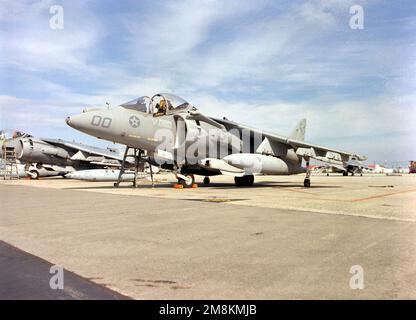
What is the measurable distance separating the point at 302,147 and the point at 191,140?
6777 mm

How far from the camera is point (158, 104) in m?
16.4

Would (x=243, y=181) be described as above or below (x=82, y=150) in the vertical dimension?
below

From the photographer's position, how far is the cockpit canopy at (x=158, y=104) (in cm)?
1599

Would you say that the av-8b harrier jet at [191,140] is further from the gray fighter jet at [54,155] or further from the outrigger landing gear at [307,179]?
the gray fighter jet at [54,155]

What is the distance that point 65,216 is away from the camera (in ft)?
25.9

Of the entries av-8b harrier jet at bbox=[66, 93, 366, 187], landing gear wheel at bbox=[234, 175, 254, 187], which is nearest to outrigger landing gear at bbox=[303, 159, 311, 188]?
av-8b harrier jet at bbox=[66, 93, 366, 187]

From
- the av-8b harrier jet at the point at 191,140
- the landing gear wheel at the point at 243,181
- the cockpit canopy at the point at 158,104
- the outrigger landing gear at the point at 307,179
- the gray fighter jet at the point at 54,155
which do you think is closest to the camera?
the av-8b harrier jet at the point at 191,140

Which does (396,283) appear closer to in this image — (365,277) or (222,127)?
(365,277)

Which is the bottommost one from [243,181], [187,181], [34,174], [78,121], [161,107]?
[243,181]

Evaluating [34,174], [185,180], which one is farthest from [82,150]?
[185,180]

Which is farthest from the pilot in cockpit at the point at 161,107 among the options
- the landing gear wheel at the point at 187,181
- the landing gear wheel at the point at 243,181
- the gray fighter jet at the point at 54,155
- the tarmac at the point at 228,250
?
the gray fighter jet at the point at 54,155

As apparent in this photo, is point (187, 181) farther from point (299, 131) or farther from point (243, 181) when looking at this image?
point (299, 131)

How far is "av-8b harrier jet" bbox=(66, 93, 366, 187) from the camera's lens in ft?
50.2

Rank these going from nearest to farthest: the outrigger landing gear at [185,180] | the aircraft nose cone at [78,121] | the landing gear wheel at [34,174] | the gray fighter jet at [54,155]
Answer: the aircraft nose cone at [78,121] < the outrigger landing gear at [185,180] < the gray fighter jet at [54,155] < the landing gear wheel at [34,174]
